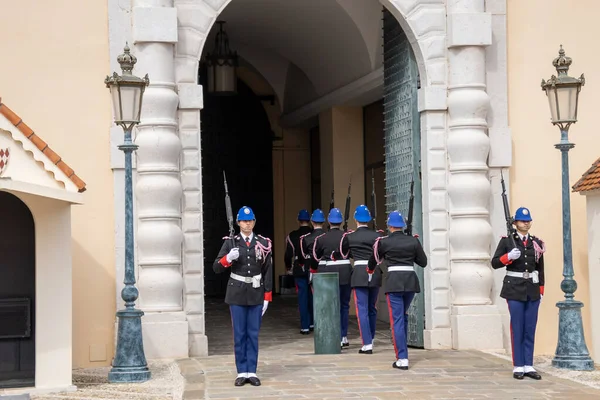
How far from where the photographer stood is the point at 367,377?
34.0 ft

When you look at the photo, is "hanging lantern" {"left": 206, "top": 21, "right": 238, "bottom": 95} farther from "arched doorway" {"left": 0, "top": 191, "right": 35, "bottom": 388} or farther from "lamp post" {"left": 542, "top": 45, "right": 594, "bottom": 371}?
"arched doorway" {"left": 0, "top": 191, "right": 35, "bottom": 388}

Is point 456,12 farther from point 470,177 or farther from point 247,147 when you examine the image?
point 247,147

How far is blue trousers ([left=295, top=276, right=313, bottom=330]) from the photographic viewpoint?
1464cm

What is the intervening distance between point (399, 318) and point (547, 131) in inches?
129

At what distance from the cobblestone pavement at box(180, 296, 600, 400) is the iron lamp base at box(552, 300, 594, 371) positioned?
1.37ft

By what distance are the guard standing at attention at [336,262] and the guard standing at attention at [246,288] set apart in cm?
296

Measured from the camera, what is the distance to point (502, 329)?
12.3 m

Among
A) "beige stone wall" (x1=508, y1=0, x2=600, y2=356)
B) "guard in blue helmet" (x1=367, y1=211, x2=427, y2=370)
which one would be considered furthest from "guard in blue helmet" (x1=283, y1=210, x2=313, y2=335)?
"guard in blue helmet" (x1=367, y1=211, x2=427, y2=370)

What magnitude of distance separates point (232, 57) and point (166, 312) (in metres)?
6.05

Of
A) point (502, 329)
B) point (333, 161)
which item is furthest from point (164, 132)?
point (333, 161)

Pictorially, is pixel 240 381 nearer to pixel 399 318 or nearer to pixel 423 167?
pixel 399 318

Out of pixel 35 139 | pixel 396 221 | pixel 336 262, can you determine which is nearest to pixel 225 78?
pixel 336 262

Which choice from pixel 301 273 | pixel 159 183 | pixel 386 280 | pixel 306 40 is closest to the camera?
pixel 386 280

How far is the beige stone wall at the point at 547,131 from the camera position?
503 inches
